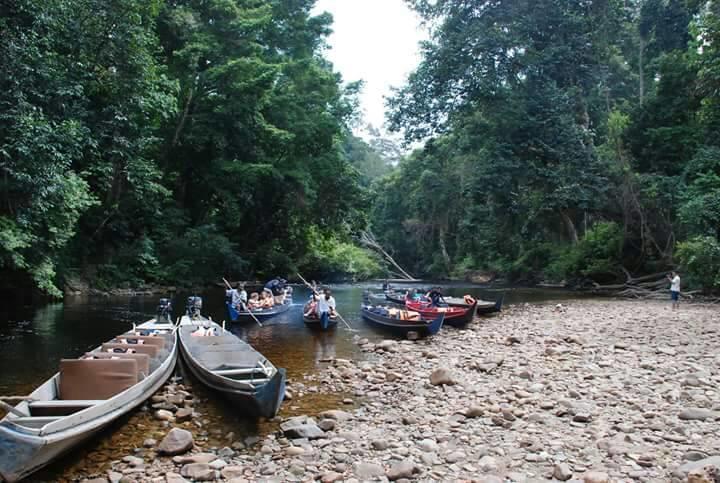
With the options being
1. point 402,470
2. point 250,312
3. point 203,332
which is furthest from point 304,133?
point 402,470

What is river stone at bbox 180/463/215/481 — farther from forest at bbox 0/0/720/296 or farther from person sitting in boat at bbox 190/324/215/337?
forest at bbox 0/0/720/296

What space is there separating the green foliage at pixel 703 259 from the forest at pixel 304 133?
0.32 feet

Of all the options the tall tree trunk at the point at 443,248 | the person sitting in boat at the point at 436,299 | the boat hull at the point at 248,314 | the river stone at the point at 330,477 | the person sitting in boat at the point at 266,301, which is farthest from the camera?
the tall tree trunk at the point at 443,248

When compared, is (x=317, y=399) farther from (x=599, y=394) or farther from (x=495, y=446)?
(x=599, y=394)

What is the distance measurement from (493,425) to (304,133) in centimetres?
2783

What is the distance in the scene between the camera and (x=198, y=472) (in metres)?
5.57

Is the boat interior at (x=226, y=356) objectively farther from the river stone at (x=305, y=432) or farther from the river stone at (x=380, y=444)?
the river stone at (x=380, y=444)

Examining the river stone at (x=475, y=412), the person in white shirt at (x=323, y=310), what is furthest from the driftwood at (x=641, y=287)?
the river stone at (x=475, y=412)

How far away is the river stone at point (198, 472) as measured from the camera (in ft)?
18.0

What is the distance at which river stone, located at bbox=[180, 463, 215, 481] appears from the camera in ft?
18.0

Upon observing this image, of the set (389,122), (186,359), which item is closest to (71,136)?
(186,359)

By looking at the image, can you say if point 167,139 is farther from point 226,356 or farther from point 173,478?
point 173,478

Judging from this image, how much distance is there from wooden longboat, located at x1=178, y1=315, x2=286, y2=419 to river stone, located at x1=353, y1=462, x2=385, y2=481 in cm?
168

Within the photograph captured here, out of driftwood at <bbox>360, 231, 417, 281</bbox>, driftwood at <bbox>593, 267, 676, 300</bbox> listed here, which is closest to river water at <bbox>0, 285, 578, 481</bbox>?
driftwood at <bbox>593, 267, 676, 300</bbox>
